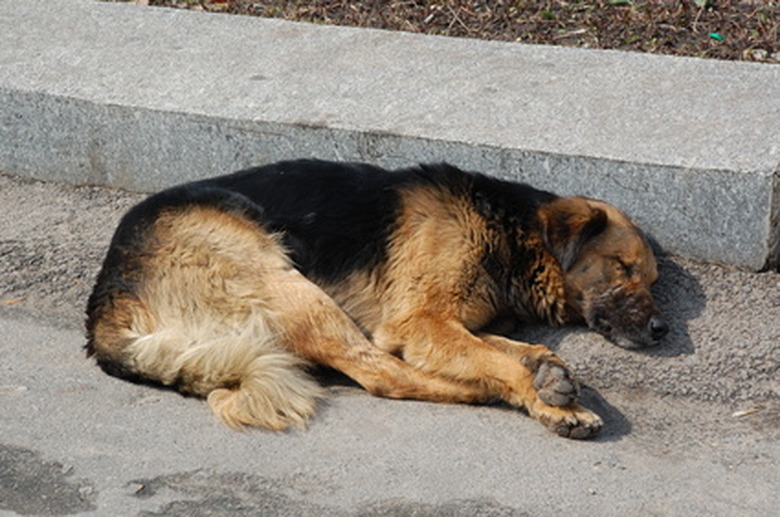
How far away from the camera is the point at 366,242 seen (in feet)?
17.4

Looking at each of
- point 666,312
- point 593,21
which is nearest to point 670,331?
point 666,312

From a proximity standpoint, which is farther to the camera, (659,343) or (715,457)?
(659,343)

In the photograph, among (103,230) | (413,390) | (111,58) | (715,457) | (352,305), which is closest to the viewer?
(715,457)

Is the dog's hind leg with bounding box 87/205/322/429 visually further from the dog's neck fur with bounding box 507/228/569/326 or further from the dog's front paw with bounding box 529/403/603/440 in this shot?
the dog's neck fur with bounding box 507/228/569/326

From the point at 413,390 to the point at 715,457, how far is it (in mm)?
1230

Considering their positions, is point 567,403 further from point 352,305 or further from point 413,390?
point 352,305

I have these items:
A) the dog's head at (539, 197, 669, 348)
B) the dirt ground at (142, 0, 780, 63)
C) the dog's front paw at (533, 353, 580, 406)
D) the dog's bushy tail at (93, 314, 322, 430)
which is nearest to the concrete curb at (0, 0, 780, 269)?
the dog's head at (539, 197, 669, 348)

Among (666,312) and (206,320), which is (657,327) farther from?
(206,320)

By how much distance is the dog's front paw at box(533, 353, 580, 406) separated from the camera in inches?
182

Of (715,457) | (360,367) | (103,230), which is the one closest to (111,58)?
(103,230)

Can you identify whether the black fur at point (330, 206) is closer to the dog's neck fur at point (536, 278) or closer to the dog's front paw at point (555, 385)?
the dog's neck fur at point (536, 278)

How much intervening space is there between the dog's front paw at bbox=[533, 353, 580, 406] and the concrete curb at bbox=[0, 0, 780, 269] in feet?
4.13

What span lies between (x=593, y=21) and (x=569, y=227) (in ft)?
9.31

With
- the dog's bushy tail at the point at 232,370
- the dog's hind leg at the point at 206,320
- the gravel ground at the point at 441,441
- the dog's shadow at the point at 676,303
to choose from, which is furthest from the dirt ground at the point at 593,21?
the dog's bushy tail at the point at 232,370
